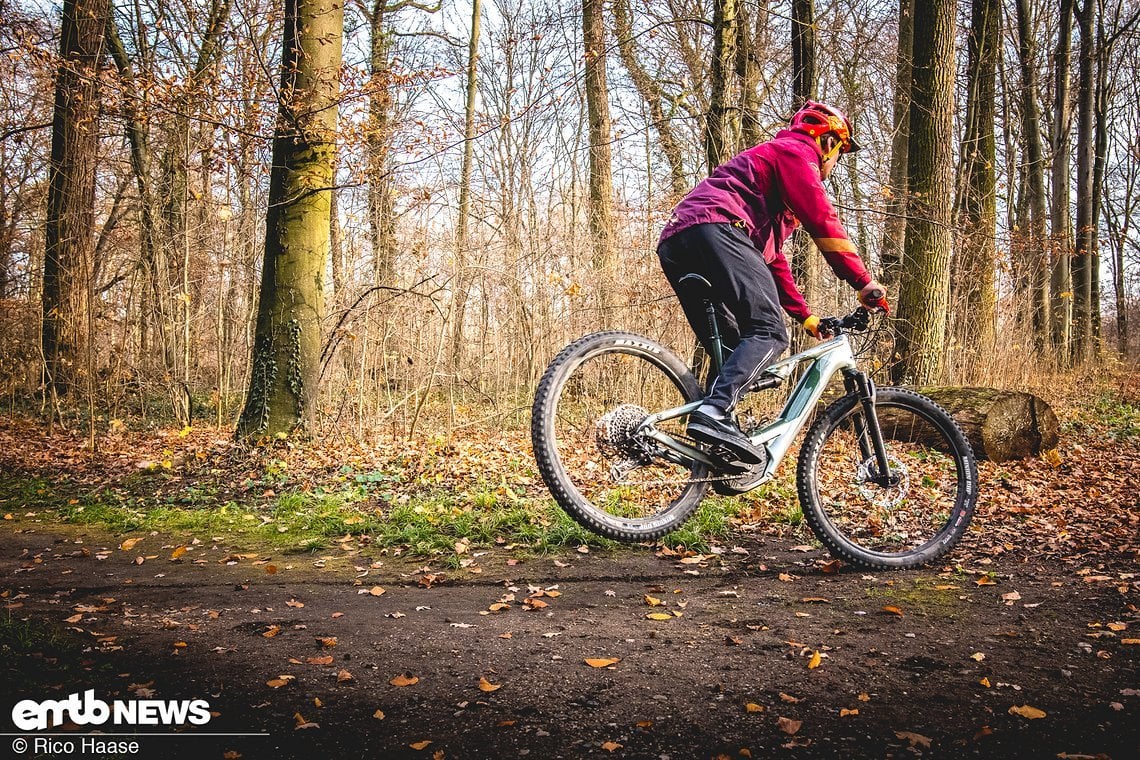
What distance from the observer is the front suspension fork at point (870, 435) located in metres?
4.55

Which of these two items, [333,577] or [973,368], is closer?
[333,577]

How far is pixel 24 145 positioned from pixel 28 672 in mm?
A: 13653

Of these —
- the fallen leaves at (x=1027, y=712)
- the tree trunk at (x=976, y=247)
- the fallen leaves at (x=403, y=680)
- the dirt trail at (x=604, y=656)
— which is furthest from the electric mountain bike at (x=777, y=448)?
the tree trunk at (x=976, y=247)

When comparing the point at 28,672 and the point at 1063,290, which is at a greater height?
the point at 1063,290

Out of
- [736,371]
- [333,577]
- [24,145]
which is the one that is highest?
[24,145]

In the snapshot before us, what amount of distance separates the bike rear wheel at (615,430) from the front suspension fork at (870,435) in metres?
1.12

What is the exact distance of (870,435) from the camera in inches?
180

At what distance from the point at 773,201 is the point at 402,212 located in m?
6.42

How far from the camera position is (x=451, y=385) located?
9.05m

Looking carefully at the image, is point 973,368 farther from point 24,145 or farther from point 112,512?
point 24,145

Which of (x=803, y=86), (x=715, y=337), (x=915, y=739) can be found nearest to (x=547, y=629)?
(x=915, y=739)

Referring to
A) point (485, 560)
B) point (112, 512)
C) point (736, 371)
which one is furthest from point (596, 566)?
point (112, 512)

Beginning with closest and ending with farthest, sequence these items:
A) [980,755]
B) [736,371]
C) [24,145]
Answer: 1. [980,755]
2. [736,371]
3. [24,145]

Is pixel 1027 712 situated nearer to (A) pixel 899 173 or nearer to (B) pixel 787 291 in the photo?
(B) pixel 787 291
